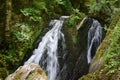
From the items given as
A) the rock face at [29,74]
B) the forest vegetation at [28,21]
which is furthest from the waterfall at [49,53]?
the rock face at [29,74]

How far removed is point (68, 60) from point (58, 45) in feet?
2.83

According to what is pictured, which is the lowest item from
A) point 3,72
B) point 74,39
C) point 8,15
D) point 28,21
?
point 3,72

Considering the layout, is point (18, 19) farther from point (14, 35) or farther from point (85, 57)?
point (85, 57)

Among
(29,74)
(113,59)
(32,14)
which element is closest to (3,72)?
(32,14)

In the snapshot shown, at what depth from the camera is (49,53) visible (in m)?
10.3

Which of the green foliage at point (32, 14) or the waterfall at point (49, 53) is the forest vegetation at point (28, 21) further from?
the waterfall at point (49, 53)

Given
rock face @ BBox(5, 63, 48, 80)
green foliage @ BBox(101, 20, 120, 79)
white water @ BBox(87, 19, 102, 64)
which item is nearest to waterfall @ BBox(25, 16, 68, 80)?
white water @ BBox(87, 19, 102, 64)

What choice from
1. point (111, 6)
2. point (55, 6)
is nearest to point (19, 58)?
point (55, 6)

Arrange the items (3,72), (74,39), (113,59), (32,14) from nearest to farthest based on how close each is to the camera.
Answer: (113,59)
(3,72)
(74,39)
(32,14)

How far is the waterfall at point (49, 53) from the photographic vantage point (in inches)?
386

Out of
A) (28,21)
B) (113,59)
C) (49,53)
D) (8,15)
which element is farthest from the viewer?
(28,21)

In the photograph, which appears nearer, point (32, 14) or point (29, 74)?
point (29, 74)

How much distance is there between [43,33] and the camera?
11.4 m

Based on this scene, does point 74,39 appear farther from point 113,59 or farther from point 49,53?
point 113,59
